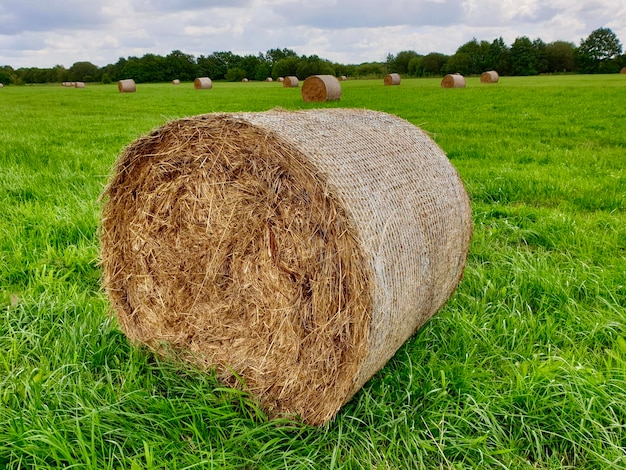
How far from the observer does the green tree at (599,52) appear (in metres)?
53.3

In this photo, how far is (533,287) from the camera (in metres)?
3.92

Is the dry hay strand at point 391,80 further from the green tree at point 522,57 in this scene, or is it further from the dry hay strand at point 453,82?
the green tree at point 522,57

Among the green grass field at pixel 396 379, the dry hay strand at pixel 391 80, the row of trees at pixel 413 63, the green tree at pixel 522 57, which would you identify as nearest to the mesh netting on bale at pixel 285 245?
the green grass field at pixel 396 379

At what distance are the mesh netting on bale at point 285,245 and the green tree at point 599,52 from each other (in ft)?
193

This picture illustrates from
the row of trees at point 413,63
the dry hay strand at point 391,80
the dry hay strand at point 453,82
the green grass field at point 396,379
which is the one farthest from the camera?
the row of trees at point 413,63

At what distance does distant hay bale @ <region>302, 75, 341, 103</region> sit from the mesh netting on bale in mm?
16848

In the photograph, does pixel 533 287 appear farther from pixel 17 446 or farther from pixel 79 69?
pixel 79 69

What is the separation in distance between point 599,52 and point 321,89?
53.9 m

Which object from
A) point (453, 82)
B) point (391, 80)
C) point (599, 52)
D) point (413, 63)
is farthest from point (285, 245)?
point (599, 52)

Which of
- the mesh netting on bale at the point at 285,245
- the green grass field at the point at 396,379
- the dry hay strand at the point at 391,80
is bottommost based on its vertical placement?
the dry hay strand at the point at 391,80

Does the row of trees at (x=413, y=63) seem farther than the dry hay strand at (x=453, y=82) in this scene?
Yes

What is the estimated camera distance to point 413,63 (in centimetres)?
5462

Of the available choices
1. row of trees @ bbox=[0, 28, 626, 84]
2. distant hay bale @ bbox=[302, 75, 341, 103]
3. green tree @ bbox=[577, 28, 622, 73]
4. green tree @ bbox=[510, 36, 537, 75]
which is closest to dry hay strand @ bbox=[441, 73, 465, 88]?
distant hay bale @ bbox=[302, 75, 341, 103]

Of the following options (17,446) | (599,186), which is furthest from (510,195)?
(17,446)
